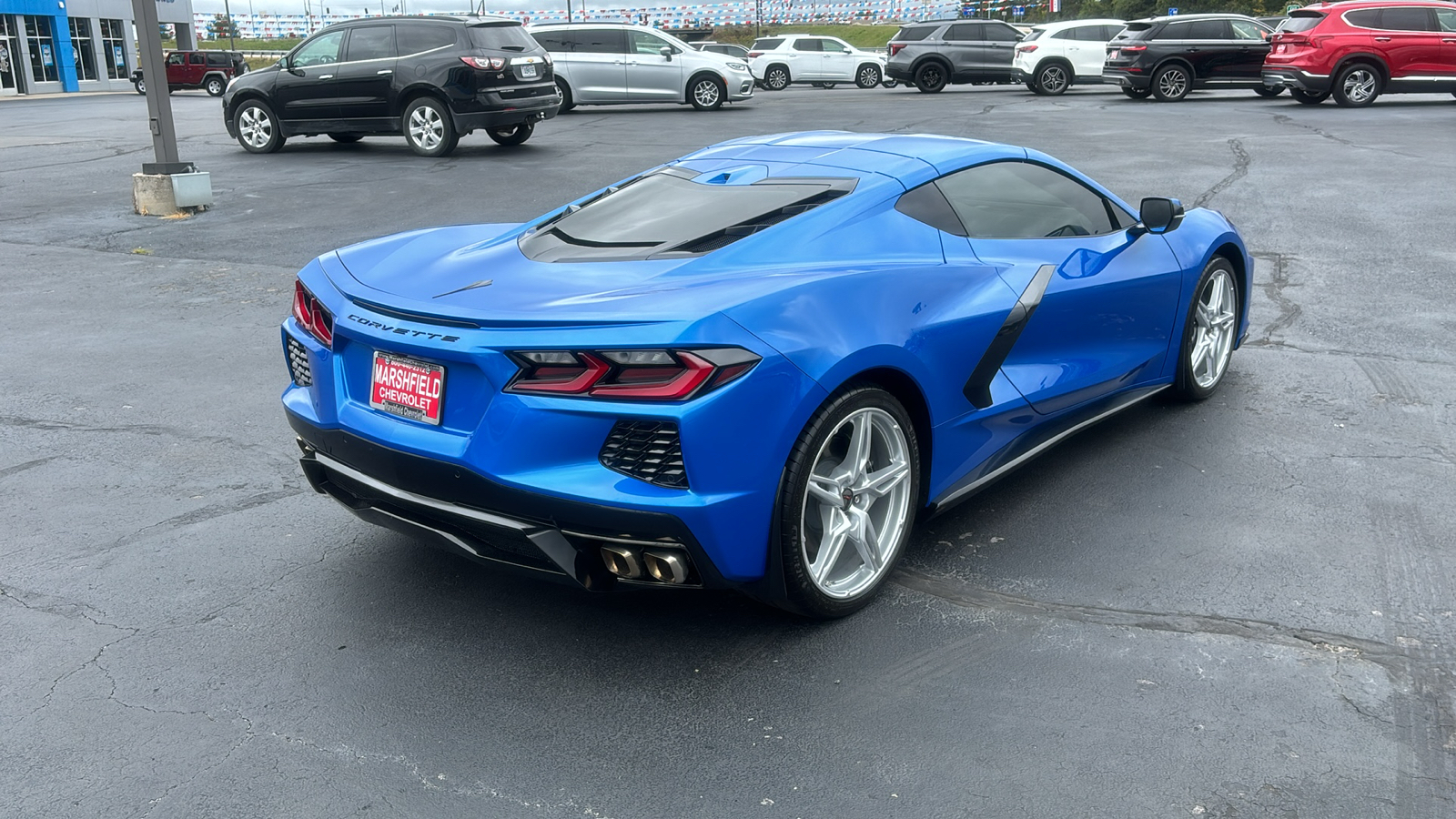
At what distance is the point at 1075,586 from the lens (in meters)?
3.72

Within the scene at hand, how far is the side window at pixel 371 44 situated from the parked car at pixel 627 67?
7457 mm

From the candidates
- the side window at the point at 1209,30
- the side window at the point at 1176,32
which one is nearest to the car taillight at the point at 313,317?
the side window at the point at 1176,32

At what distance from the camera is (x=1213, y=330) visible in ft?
18.3

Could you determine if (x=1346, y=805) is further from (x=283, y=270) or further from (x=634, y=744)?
(x=283, y=270)

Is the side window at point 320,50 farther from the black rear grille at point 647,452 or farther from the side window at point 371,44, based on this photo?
the black rear grille at point 647,452

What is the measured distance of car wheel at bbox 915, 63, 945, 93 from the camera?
28.2 m

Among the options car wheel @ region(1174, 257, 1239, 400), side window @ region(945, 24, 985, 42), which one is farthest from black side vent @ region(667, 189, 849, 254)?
side window @ region(945, 24, 985, 42)

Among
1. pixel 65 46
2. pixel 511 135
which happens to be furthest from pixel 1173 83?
pixel 65 46

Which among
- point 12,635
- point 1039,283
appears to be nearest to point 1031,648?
point 1039,283

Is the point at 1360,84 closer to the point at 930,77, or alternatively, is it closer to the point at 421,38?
the point at 930,77

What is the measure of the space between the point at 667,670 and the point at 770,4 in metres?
76.3

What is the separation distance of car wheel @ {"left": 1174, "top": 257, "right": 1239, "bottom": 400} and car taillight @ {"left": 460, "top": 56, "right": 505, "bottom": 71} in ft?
37.9

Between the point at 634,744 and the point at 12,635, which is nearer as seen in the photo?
the point at 634,744

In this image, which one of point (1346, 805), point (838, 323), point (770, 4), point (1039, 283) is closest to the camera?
point (1346, 805)
